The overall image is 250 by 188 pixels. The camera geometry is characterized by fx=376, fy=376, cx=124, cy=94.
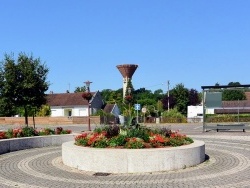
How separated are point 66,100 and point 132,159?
203 feet

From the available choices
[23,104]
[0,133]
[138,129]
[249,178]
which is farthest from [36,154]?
[23,104]

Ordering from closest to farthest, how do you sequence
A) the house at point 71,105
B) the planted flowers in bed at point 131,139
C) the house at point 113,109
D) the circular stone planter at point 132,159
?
the circular stone planter at point 132,159 → the planted flowers in bed at point 131,139 → the house at point 71,105 → the house at point 113,109

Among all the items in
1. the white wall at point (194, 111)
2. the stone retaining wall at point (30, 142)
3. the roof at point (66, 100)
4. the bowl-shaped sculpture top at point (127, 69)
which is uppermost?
the bowl-shaped sculpture top at point (127, 69)

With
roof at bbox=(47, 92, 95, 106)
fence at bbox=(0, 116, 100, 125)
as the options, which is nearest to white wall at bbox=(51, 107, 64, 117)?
roof at bbox=(47, 92, 95, 106)

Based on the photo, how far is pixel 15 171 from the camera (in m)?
11.4

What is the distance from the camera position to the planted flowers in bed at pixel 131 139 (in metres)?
12.0

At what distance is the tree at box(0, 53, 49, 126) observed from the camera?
28406mm

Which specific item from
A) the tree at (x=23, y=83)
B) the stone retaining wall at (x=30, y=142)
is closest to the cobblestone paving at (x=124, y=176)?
the stone retaining wall at (x=30, y=142)

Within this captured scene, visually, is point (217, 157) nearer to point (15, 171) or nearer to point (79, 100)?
point (15, 171)

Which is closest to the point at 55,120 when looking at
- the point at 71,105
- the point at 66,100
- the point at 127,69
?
the point at 71,105

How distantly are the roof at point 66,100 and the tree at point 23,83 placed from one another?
3897cm

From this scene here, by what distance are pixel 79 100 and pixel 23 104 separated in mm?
40882

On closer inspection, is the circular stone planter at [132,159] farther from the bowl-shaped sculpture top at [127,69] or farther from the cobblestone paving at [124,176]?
the bowl-shaped sculpture top at [127,69]

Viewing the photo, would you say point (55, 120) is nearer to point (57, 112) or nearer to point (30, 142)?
point (57, 112)
